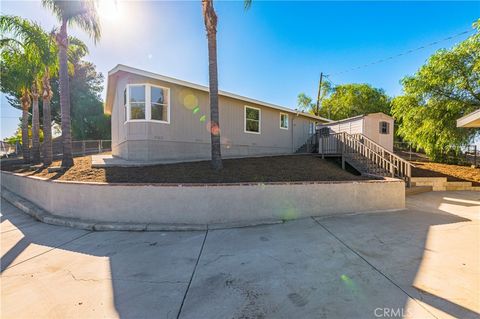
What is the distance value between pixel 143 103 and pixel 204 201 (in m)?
5.49

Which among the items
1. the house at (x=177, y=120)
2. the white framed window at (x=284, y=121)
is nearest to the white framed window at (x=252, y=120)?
the house at (x=177, y=120)

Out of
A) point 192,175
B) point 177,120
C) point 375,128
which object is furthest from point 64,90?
point 375,128

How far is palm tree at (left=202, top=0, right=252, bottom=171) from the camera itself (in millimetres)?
6371

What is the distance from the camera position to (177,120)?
9.01 m

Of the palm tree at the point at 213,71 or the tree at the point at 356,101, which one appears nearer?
the palm tree at the point at 213,71

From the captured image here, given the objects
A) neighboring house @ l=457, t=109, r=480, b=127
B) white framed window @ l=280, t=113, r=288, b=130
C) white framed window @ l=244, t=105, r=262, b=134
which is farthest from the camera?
white framed window @ l=280, t=113, r=288, b=130

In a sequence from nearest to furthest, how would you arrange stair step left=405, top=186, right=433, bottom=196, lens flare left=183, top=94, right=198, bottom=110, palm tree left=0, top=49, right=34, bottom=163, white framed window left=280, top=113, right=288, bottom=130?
1. stair step left=405, top=186, right=433, bottom=196
2. lens flare left=183, top=94, right=198, bottom=110
3. palm tree left=0, top=49, right=34, bottom=163
4. white framed window left=280, top=113, right=288, bottom=130

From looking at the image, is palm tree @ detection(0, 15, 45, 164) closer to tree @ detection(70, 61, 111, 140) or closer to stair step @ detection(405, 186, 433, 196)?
tree @ detection(70, 61, 111, 140)

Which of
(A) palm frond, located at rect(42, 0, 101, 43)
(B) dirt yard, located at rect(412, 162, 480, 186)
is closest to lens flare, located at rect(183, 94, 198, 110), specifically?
(A) palm frond, located at rect(42, 0, 101, 43)

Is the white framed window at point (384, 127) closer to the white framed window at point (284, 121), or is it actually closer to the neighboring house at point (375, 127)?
the neighboring house at point (375, 127)

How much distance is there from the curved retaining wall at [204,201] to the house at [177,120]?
313 cm

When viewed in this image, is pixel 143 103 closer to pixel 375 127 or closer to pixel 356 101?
pixel 375 127

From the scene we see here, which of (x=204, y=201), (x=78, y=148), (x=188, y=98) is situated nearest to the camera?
(x=204, y=201)

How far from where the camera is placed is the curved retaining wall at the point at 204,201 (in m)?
4.91
